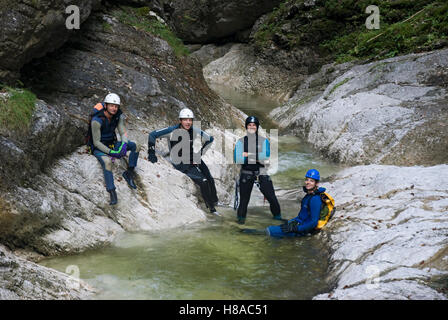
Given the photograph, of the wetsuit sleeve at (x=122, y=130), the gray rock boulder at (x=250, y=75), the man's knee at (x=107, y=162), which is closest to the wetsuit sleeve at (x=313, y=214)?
the man's knee at (x=107, y=162)

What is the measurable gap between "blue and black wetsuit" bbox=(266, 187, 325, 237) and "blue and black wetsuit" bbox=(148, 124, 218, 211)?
85.5 inches

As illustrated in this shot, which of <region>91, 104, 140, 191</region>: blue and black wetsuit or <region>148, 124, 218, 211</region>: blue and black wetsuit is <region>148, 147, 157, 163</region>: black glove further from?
<region>91, 104, 140, 191</region>: blue and black wetsuit

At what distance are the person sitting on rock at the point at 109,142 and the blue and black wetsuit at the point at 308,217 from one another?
3202mm

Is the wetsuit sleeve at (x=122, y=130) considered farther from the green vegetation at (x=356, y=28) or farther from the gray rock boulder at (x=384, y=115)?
the green vegetation at (x=356, y=28)

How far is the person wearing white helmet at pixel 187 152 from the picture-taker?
987 centimetres

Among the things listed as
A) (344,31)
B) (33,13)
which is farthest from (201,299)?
(344,31)

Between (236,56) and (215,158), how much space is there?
21.5 metres

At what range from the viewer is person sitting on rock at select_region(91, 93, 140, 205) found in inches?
333

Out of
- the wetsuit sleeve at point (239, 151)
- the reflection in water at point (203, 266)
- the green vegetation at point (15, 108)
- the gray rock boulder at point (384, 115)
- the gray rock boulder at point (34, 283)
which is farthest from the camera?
the gray rock boulder at point (384, 115)

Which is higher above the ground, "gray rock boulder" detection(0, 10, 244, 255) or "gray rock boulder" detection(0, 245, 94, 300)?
"gray rock boulder" detection(0, 10, 244, 255)

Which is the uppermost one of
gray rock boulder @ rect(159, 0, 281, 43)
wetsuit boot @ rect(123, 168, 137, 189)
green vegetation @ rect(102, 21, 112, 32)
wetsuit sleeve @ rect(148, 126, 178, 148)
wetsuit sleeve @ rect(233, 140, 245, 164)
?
gray rock boulder @ rect(159, 0, 281, 43)

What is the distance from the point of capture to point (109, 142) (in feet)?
29.4

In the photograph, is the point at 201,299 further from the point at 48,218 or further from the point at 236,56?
the point at 236,56

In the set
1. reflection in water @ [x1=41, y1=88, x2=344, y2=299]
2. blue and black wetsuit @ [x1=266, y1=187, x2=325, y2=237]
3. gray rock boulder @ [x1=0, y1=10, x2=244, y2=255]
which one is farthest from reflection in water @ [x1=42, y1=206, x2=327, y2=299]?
gray rock boulder @ [x1=0, y1=10, x2=244, y2=255]
